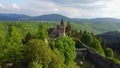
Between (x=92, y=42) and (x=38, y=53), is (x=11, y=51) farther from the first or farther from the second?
(x=92, y=42)

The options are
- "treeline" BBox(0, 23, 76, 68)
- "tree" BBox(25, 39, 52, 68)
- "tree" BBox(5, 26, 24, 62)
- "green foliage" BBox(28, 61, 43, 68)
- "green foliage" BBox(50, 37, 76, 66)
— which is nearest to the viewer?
"green foliage" BBox(28, 61, 43, 68)

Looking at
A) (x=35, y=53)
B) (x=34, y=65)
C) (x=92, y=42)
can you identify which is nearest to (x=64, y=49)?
(x=35, y=53)

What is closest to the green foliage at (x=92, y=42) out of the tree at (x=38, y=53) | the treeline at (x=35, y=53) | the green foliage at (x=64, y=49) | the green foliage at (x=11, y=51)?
the treeline at (x=35, y=53)

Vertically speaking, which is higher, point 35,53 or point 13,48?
point 35,53

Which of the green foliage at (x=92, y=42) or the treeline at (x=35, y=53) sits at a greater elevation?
the treeline at (x=35, y=53)

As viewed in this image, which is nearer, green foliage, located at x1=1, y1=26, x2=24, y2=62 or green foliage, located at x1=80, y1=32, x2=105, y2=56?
green foliage, located at x1=1, y1=26, x2=24, y2=62

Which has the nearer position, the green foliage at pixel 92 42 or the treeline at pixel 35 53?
the treeline at pixel 35 53

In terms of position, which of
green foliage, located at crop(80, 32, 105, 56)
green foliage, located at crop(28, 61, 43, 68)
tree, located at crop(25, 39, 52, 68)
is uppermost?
tree, located at crop(25, 39, 52, 68)

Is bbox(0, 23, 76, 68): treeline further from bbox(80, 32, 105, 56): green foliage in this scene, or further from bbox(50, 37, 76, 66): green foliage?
bbox(80, 32, 105, 56): green foliage

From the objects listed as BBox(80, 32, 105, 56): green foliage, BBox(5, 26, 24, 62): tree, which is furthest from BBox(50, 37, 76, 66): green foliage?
BBox(80, 32, 105, 56): green foliage

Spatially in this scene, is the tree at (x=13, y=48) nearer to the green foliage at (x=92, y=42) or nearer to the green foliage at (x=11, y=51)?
the green foliage at (x=11, y=51)

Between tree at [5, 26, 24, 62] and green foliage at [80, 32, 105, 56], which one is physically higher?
tree at [5, 26, 24, 62]
